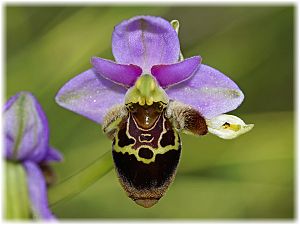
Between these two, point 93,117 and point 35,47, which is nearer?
point 93,117

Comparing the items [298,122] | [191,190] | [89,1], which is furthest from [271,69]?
[89,1]

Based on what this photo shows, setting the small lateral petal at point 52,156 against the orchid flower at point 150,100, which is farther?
the small lateral petal at point 52,156

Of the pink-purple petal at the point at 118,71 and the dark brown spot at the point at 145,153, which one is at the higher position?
the pink-purple petal at the point at 118,71

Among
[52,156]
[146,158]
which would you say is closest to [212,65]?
[52,156]

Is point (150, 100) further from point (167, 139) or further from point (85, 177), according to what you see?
point (85, 177)

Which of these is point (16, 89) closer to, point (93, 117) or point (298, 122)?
point (298, 122)

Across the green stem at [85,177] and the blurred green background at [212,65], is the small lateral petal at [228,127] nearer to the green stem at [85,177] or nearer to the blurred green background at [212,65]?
the green stem at [85,177]

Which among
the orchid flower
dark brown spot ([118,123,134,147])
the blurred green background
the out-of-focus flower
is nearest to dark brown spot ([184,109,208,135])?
the orchid flower

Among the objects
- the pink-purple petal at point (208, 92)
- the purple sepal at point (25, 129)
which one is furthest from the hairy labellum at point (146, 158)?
the purple sepal at point (25, 129)
